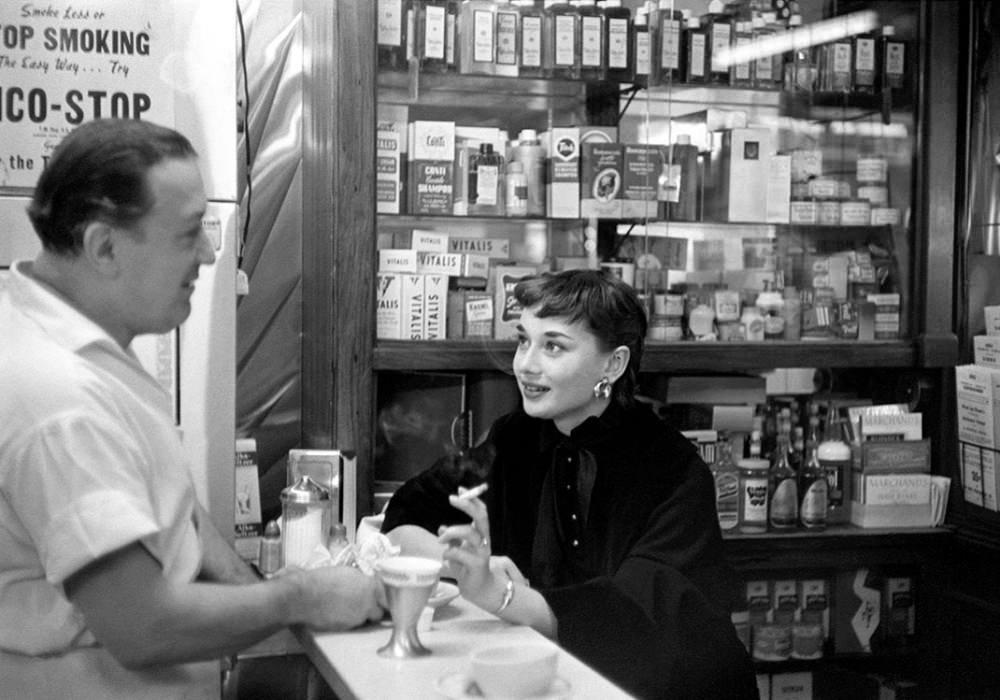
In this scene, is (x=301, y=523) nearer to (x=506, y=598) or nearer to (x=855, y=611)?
(x=506, y=598)

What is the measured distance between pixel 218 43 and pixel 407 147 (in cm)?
93

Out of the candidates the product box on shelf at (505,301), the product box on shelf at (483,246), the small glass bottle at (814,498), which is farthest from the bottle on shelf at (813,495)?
the product box on shelf at (483,246)

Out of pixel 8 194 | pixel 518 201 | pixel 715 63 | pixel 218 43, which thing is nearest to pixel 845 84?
pixel 715 63

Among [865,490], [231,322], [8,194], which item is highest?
[8,194]

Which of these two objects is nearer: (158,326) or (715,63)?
(158,326)

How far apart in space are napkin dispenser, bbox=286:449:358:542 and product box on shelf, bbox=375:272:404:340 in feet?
1.34

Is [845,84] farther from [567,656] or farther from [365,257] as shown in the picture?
[567,656]

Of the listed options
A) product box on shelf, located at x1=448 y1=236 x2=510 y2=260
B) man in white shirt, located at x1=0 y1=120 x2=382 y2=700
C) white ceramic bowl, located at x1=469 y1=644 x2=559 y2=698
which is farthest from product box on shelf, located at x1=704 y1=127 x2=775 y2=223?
white ceramic bowl, located at x1=469 y1=644 x2=559 y2=698

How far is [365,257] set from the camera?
359 cm

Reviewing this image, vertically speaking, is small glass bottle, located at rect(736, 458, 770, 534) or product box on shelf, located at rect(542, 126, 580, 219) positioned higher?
product box on shelf, located at rect(542, 126, 580, 219)

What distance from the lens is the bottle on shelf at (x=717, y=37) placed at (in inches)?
159

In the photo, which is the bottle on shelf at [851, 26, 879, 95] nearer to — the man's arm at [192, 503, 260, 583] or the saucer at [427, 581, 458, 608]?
the saucer at [427, 581, 458, 608]

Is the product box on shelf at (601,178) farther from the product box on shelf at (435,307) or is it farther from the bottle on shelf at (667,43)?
the product box on shelf at (435,307)

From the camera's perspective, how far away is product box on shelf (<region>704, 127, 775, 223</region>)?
4098 mm
